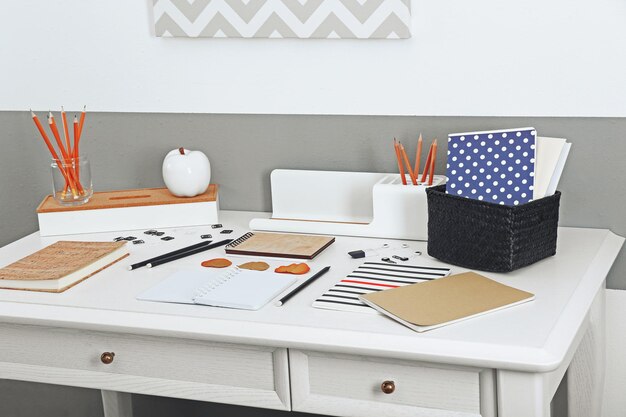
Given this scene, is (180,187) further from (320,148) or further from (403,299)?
(403,299)

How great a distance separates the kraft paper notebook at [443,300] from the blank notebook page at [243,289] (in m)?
0.17

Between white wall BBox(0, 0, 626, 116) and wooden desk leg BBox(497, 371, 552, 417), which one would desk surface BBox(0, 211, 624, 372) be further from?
white wall BBox(0, 0, 626, 116)

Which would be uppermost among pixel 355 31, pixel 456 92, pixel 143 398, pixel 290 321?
pixel 355 31

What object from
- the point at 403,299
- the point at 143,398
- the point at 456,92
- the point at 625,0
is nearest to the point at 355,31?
the point at 456,92

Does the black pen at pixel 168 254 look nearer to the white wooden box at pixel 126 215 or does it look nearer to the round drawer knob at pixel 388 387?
the white wooden box at pixel 126 215

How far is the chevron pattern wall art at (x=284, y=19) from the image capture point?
5.90ft

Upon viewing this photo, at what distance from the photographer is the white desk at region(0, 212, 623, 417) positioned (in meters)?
1.24

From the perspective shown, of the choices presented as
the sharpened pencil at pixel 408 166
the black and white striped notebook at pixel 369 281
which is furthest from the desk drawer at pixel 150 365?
the sharpened pencil at pixel 408 166

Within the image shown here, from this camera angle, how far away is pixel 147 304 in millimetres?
1449

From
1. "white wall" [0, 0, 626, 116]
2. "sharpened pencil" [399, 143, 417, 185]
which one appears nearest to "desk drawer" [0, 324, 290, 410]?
"sharpened pencil" [399, 143, 417, 185]

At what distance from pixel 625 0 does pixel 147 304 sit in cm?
102

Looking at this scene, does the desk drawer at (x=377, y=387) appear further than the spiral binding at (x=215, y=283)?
No

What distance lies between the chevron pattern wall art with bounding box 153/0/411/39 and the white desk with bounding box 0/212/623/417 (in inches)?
19.4

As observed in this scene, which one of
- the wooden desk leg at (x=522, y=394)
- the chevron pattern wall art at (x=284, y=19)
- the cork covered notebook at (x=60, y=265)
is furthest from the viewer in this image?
the chevron pattern wall art at (x=284, y=19)
